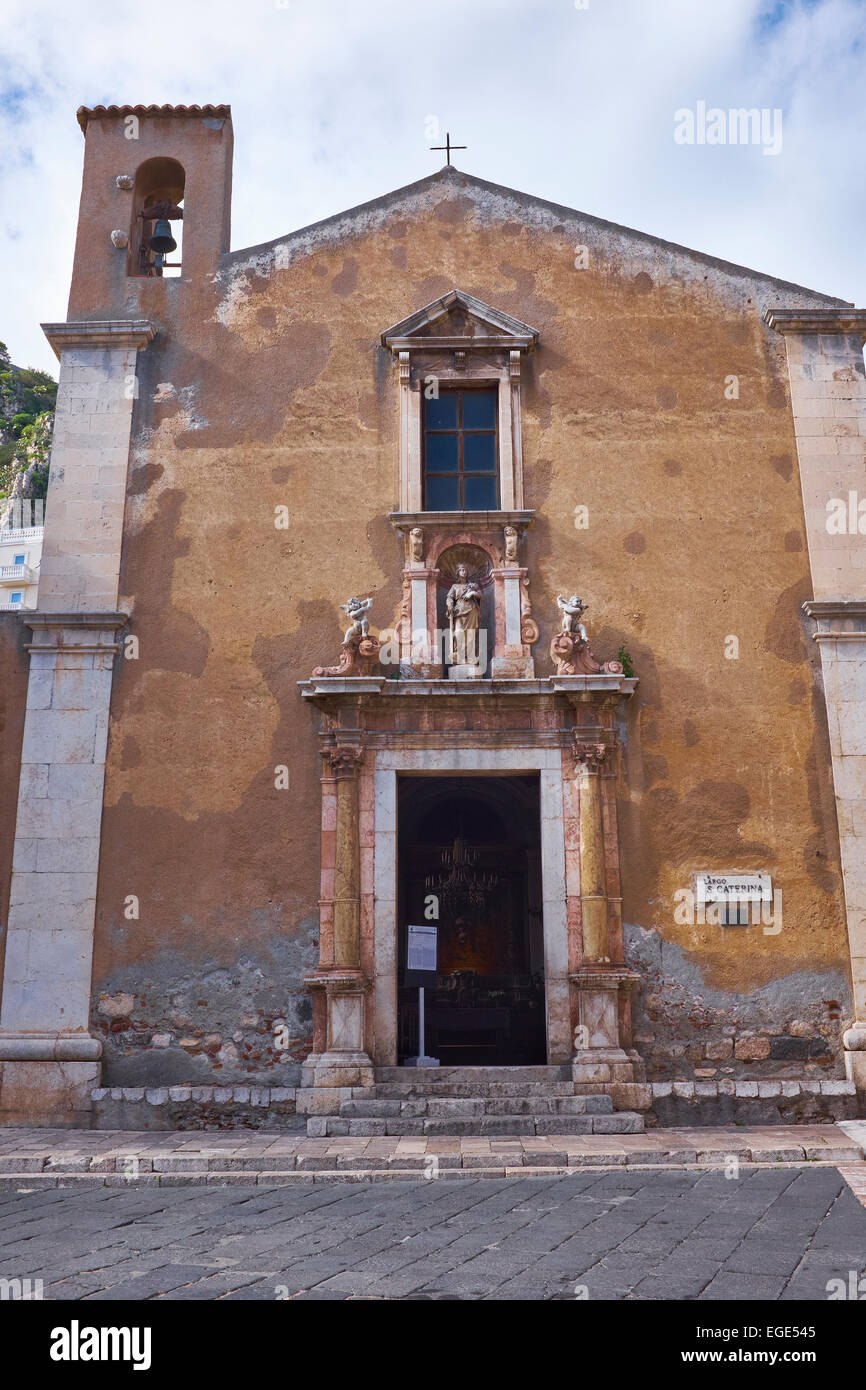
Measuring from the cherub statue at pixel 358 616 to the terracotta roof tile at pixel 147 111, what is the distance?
6.47 m

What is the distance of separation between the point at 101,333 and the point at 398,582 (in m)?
4.36

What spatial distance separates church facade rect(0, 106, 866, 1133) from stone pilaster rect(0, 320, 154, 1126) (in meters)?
0.03

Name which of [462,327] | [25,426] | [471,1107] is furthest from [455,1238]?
[25,426]

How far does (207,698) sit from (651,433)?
5484 mm

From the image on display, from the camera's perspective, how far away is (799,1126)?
10.0 meters

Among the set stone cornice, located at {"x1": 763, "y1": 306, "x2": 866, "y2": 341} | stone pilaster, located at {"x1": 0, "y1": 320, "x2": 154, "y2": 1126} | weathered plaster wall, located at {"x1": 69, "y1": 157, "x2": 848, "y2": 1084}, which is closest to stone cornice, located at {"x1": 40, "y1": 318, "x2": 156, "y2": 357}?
stone pilaster, located at {"x1": 0, "y1": 320, "x2": 154, "y2": 1126}

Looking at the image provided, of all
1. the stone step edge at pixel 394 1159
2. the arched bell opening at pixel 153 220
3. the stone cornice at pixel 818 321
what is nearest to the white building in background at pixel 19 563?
the arched bell opening at pixel 153 220

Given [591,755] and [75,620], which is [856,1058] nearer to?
[591,755]

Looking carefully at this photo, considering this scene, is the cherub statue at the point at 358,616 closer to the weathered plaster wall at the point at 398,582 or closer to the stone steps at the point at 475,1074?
the weathered plaster wall at the point at 398,582

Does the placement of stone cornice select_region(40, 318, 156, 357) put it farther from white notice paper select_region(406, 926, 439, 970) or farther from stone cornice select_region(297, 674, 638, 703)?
white notice paper select_region(406, 926, 439, 970)

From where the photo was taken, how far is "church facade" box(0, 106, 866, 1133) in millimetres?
10523

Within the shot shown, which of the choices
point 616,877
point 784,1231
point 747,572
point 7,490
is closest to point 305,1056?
point 616,877

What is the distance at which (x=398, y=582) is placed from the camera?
38.2 ft
